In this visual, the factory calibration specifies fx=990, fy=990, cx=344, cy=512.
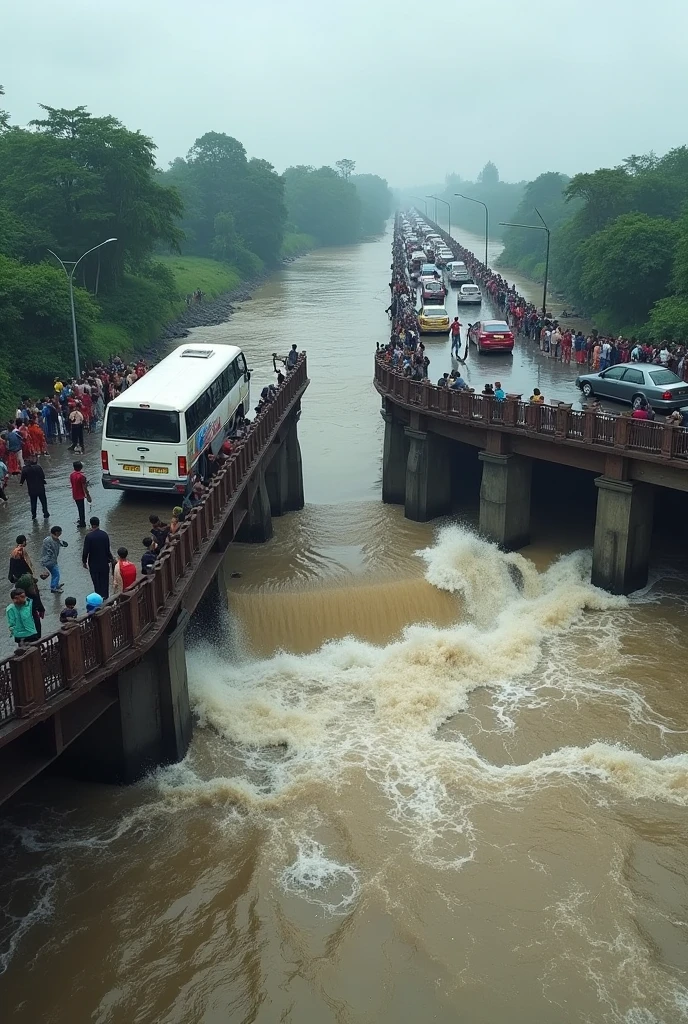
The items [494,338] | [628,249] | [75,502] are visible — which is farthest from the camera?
[628,249]

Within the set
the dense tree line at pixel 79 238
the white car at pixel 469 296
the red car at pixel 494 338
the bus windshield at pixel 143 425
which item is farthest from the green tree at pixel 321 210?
the bus windshield at pixel 143 425

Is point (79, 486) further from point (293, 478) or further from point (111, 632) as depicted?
point (293, 478)

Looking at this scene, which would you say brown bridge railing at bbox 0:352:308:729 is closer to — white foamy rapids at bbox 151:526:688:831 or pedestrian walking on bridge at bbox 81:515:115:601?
pedestrian walking on bridge at bbox 81:515:115:601

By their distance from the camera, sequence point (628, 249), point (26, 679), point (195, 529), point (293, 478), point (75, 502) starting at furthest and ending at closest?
point (628, 249)
point (293, 478)
point (75, 502)
point (195, 529)
point (26, 679)

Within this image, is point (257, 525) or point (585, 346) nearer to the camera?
point (257, 525)

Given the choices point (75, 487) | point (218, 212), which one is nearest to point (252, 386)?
point (75, 487)

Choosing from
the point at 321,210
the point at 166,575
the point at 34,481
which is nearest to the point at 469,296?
the point at 34,481
